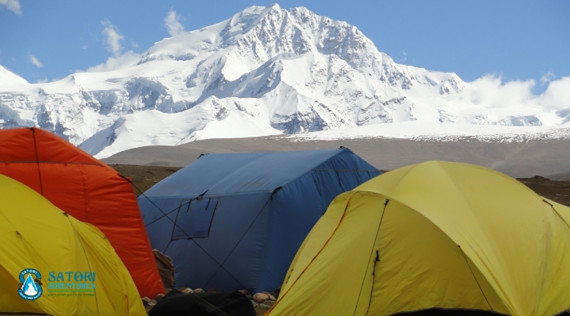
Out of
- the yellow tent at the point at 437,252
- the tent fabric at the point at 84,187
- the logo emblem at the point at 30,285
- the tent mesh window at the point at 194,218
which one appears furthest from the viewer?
the tent mesh window at the point at 194,218

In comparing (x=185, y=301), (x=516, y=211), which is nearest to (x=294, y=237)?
(x=185, y=301)

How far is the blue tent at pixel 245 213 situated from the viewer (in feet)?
35.8

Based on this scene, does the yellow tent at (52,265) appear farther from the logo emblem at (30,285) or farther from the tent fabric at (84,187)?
the tent fabric at (84,187)

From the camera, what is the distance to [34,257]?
6.80m

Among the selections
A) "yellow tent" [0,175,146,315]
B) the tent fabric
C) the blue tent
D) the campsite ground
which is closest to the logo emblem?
"yellow tent" [0,175,146,315]

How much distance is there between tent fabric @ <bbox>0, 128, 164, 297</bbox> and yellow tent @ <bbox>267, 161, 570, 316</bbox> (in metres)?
2.78

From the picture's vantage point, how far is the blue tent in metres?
10.9

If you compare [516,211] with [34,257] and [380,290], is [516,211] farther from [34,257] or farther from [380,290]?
[34,257]

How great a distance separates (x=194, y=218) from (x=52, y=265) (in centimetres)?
520

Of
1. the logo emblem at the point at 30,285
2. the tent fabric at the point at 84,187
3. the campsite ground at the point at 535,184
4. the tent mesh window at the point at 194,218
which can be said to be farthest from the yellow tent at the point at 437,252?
the campsite ground at the point at 535,184

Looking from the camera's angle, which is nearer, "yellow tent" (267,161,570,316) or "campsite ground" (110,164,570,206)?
"yellow tent" (267,161,570,316)

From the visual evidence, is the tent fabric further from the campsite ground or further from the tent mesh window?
the campsite ground

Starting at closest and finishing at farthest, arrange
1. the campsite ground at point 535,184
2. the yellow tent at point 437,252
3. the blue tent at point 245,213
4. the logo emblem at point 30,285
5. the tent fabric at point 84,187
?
the logo emblem at point 30,285 < the yellow tent at point 437,252 < the tent fabric at point 84,187 < the blue tent at point 245,213 < the campsite ground at point 535,184

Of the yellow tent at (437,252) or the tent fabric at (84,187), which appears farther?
the tent fabric at (84,187)
